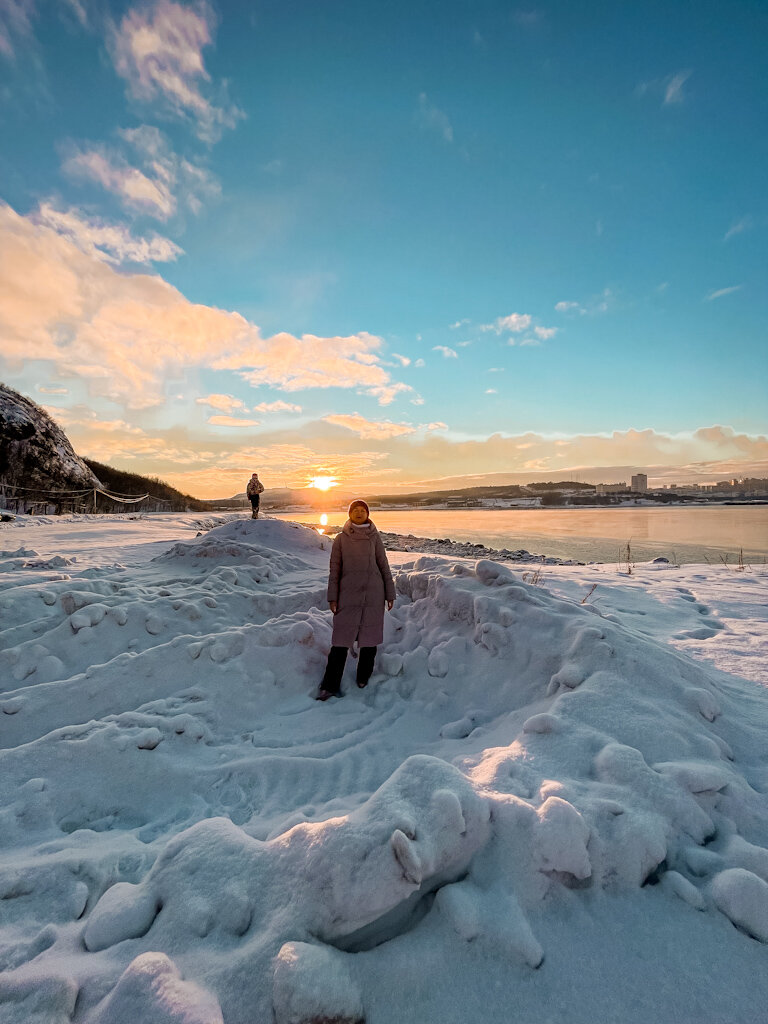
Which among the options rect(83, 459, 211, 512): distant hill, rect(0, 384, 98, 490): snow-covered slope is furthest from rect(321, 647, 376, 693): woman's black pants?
rect(83, 459, 211, 512): distant hill

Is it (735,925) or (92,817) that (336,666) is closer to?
(92,817)

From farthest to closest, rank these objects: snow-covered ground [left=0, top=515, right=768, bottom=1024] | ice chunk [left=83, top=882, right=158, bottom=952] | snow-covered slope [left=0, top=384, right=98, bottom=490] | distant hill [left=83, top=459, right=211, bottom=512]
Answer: distant hill [left=83, top=459, right=211, bottom=512]
snow-covered slope [left=0, top=384, right=98, bottom=490]
ice chunk [left=83, top=882, right=158, bottom=952]
snow-covered ground [left=0, top=515, right=768, bottom=1024]

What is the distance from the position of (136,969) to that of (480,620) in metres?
3.48

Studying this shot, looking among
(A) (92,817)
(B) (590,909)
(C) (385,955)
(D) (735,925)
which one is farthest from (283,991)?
(A) (92,817)

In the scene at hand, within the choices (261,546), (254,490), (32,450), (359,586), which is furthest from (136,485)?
(359,586)

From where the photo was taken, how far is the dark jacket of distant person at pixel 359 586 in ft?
14.7

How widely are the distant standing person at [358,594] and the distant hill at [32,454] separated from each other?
23.0 meters

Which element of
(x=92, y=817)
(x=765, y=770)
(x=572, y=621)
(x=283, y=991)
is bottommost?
(x=92, y=817)

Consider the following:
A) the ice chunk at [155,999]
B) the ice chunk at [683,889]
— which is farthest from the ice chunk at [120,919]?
the ice chunk at [683,889]

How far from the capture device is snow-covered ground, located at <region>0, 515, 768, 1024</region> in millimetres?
1414

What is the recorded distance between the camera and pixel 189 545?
837 centimetres

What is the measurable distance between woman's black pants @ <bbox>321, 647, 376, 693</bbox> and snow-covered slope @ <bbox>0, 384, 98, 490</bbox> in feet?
84.1

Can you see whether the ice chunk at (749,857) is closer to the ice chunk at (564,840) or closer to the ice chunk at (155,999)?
the ice chunk at (564,840)

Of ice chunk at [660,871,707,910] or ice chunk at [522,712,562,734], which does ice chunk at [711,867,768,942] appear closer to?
ice chunk at [660,871,707,910]
